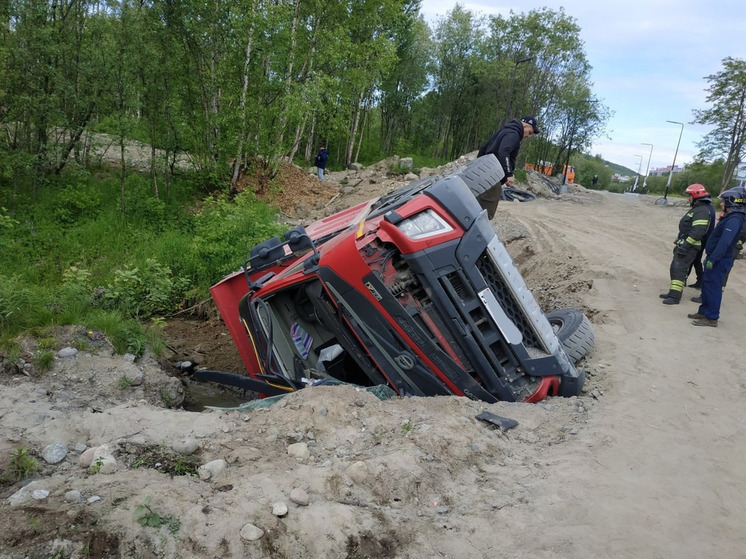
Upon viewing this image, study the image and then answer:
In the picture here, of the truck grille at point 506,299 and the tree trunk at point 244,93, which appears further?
the tree trunk at point 244,93

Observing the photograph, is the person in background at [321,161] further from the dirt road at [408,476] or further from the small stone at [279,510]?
the small stone at [279,510]

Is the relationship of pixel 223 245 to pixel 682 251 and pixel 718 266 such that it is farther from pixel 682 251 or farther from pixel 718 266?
pixel 718 266

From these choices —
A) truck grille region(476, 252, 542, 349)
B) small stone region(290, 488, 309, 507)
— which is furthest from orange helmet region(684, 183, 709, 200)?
small stone region(290, 488, 309, 507)

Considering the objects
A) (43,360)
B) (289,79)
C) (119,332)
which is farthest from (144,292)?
(289,79)

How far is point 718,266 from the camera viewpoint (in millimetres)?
5566

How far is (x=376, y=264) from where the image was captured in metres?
3.22

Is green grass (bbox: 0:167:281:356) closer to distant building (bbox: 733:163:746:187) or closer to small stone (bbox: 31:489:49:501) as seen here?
small stone (bbox: 31:489:49:501)

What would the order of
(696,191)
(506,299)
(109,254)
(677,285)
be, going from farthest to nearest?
(109,254) → (696,191) → (677,285) → (506,299)

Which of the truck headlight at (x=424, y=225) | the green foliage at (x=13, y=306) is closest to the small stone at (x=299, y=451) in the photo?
the truck headlight at (x=424, y=225)

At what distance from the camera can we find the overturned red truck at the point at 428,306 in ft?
10.5

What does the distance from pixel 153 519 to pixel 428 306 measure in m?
1.92

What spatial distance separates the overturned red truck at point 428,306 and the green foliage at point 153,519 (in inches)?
66.3

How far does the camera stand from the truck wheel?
4359mm

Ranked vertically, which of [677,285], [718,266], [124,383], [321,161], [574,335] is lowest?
[124,383]
